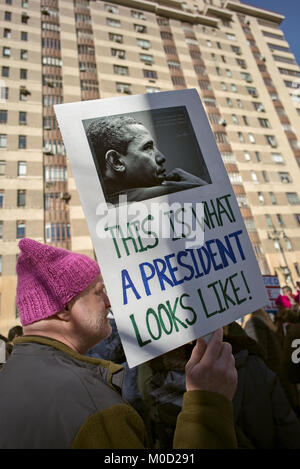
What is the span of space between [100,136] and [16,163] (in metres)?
23.1

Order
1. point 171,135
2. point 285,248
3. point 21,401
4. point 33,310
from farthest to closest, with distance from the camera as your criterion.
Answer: point 285,248, point 171,135, point 33,310, point 21,401

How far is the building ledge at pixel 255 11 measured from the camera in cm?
3675

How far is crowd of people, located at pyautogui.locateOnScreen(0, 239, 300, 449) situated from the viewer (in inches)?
33.2

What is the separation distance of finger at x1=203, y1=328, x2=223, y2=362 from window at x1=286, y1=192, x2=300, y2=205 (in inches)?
1188

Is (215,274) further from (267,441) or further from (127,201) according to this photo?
(267,441)

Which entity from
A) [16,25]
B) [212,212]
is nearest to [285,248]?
[212,212]

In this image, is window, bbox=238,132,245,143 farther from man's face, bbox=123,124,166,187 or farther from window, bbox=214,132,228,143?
man's face, bbox=123,124,166,187

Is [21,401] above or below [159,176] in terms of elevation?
below

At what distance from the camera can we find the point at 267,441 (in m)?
1.58

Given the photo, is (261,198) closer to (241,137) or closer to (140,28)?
(241,137)

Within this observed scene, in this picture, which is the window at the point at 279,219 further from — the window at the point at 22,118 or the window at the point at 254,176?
the window at the point at 22,118

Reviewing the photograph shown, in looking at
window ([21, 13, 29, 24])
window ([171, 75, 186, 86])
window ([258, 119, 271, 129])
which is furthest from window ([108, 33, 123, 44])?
window ([258, 119, 271, 129])

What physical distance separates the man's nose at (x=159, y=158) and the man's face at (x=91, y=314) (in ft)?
2.38

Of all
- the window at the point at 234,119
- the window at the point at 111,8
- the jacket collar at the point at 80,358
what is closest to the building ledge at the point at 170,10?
the window at the point at 111,8
